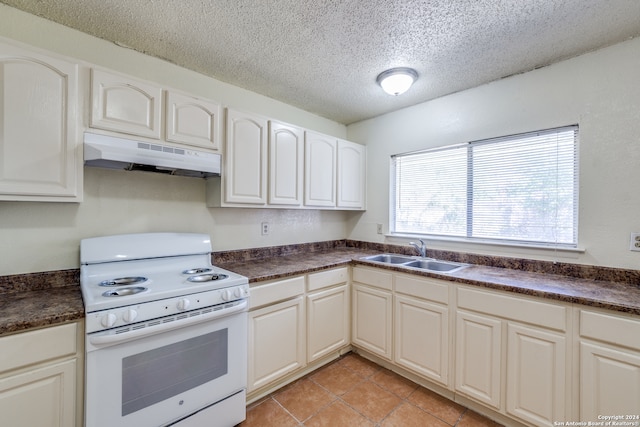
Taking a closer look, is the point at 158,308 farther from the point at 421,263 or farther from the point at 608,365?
the point at 608,365

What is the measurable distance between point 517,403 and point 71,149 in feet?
9.59

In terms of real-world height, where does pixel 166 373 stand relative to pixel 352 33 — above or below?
below

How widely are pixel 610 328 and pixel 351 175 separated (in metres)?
2.26

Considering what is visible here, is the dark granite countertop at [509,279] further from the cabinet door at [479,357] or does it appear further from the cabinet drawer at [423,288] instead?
the cabinet door at [479,357]

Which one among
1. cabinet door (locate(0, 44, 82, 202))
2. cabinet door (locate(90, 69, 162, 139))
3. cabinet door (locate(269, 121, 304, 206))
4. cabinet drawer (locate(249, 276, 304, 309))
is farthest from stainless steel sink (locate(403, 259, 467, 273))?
cabinet door (locate(0, 44, 82, 202))

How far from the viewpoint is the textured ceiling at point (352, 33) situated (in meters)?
1.51

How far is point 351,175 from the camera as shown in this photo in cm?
309

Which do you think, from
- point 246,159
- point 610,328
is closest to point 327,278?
point 246,159

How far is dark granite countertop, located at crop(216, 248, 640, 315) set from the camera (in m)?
1.45

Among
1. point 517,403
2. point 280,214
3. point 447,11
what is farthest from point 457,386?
point 447,11

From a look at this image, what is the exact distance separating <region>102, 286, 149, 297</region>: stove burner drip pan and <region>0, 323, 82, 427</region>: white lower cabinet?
18 centimetres

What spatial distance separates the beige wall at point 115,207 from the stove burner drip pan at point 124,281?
0.30 meters

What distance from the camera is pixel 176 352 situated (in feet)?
4.82

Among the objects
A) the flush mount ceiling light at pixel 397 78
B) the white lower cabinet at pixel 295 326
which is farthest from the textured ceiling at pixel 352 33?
the white lower cabinet at pixel 295 326
